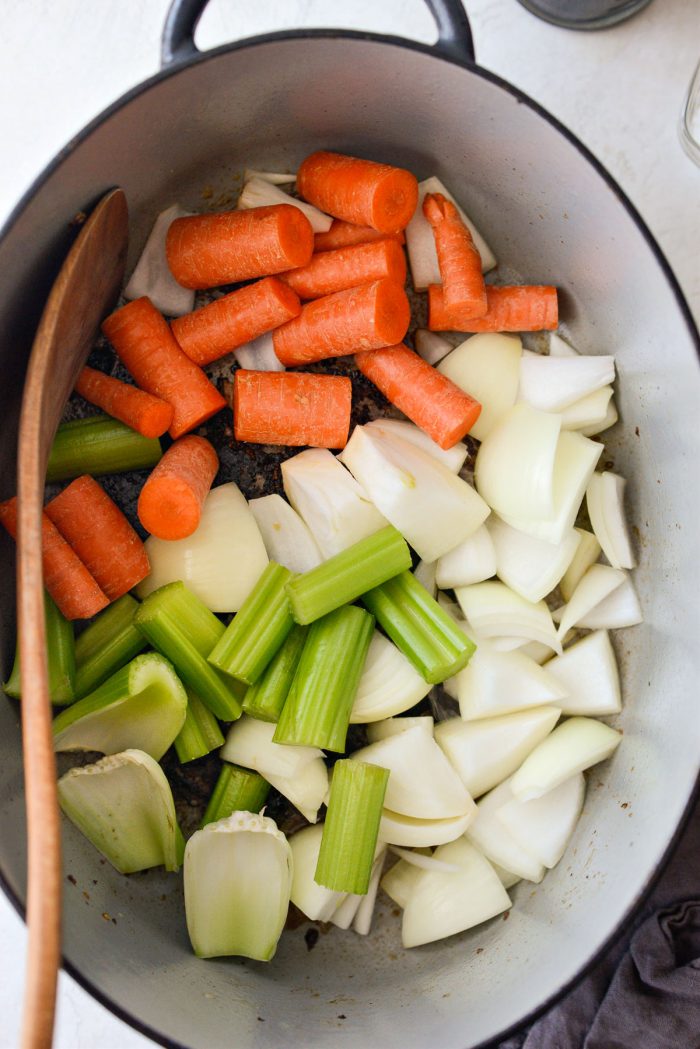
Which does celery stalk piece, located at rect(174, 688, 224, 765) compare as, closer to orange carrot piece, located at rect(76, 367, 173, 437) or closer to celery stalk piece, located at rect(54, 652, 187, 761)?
celery stalk piece, located at rect(54, 652, 187, 761)

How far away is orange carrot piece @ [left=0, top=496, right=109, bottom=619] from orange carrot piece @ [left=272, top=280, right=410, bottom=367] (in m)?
0.39

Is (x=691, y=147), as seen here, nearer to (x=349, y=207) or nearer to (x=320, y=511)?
(x=349, y=207)

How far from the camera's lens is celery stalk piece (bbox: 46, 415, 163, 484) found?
3.74 feet

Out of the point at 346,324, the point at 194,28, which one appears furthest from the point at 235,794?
the point at 194,28

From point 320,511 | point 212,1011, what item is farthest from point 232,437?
point 212,1011

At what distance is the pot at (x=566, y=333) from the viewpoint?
1.00 m

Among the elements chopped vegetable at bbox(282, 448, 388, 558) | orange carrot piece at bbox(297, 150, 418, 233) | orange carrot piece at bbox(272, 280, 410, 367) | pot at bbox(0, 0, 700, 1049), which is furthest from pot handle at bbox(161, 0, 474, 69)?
chopped vegetable at bbox(282, 448, 388, 558)

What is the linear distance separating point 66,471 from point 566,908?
2.84ft

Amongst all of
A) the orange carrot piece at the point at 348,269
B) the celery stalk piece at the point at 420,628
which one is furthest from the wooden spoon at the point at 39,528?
the celery stalk piece at the point at 420,628

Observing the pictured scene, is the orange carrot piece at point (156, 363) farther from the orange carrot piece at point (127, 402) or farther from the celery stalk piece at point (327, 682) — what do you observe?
the celery stalk piece at point (327, 682)

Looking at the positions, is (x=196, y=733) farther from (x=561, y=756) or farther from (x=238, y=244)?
(x=238, y=244)

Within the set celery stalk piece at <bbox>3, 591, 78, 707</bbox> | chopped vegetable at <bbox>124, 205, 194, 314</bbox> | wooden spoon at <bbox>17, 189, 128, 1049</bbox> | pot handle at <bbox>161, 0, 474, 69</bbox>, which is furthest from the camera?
chopped vegetable at <bbox>124, 205, 194, 314</bbox>

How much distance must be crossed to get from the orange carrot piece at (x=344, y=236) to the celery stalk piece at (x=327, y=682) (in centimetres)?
50

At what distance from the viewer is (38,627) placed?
2.68 ft
